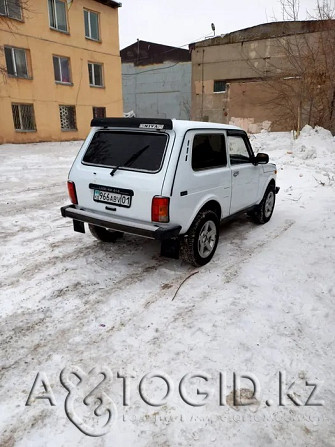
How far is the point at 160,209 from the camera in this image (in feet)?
11.4

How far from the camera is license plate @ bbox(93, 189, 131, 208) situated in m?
3.67

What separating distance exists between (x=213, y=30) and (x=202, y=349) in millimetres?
31401

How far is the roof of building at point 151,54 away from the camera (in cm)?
3069

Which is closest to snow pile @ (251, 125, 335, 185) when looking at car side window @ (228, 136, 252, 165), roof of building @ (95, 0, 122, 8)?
car side window @ (228, 136, 252, 165)

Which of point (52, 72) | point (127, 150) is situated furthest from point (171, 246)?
point (52, 72)

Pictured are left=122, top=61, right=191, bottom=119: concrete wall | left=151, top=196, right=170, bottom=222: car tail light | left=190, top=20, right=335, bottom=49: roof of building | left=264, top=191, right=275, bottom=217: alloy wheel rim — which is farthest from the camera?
left=122, top=61, right=191, bottom=119: concrete wall

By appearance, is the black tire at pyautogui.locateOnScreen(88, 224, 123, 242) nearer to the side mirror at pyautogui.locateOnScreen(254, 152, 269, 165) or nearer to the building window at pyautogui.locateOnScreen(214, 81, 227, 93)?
the side mirror at pyautogui.locateOnScreen(254, 152, 269, 165)

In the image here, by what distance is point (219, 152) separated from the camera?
4.30m

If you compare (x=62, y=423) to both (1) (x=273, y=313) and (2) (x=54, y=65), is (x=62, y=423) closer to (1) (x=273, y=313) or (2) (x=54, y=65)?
(1) (x=273, y=313)

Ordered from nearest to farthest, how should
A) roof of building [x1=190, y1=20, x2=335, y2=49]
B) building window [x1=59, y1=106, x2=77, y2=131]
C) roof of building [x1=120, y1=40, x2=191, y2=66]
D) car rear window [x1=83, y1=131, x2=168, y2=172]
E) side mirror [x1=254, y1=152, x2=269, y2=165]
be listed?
car rear window [x1=83, y1=131, x2=168, y2=172] < side mirror [x1=254, y1=152, x2=269, y2=165] < building window [x1=59, y1=106, x2=77, y2=131] < roof of building [x1=190, y1=20, x2=335, y2=49] < roof of building [x1=120, y1=40, x2=191, y2=66]

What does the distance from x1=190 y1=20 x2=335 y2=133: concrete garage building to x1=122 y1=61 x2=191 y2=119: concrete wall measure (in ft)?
10.5

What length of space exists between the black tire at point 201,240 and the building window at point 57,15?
18577mm

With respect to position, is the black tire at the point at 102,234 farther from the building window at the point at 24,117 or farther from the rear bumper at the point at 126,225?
the building window at the point at 24,117

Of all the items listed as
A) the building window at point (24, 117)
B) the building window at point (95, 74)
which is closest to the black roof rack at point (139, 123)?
the building window at point (24, 117)
